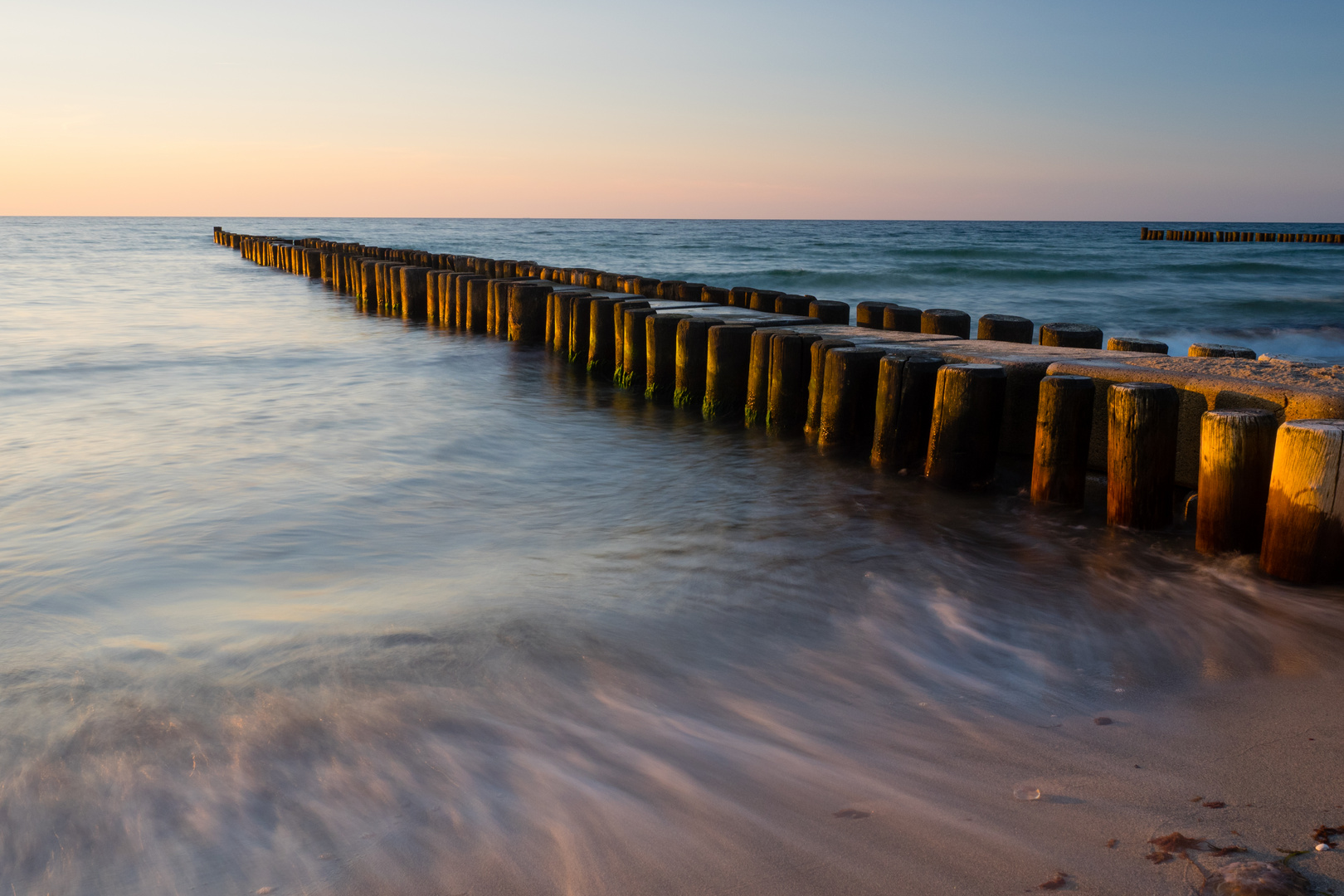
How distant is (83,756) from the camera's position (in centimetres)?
246

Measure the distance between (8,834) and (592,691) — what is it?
1.53m

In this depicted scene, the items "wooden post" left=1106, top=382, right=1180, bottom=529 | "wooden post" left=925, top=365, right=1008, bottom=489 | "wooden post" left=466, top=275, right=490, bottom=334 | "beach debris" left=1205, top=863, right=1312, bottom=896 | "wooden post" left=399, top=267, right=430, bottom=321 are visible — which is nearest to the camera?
"beach debris" left=1205, top=863, right=1312, bottom=896

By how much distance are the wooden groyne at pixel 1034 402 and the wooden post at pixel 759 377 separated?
0.02 m

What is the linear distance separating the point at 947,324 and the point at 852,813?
16.9ft

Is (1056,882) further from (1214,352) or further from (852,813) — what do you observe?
(1214,352)

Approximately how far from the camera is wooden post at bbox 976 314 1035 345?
636cm

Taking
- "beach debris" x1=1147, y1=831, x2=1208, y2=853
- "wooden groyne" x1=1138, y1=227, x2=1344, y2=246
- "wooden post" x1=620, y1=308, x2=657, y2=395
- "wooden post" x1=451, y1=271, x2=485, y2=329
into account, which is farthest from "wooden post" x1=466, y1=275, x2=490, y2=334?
"wooden groyne" x1=1138, y1=227, x2=1344, y2=246

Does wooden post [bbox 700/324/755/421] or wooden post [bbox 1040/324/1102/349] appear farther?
wooden post [bbox 700/324/755/421]

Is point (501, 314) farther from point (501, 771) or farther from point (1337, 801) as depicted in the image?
point (1337, 801)

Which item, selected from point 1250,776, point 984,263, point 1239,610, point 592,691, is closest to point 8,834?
point 592,691

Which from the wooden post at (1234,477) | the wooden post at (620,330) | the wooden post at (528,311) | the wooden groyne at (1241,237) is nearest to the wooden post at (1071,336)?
the wooden post at (1234,477)

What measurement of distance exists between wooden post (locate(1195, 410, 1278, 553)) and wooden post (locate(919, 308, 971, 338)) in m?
3.06

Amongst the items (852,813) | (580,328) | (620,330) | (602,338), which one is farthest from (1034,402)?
(580,328)

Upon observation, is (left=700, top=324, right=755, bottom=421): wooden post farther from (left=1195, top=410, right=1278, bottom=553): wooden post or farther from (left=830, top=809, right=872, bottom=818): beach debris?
(left=830, top=809, right=872, bottom=818): beach debris
